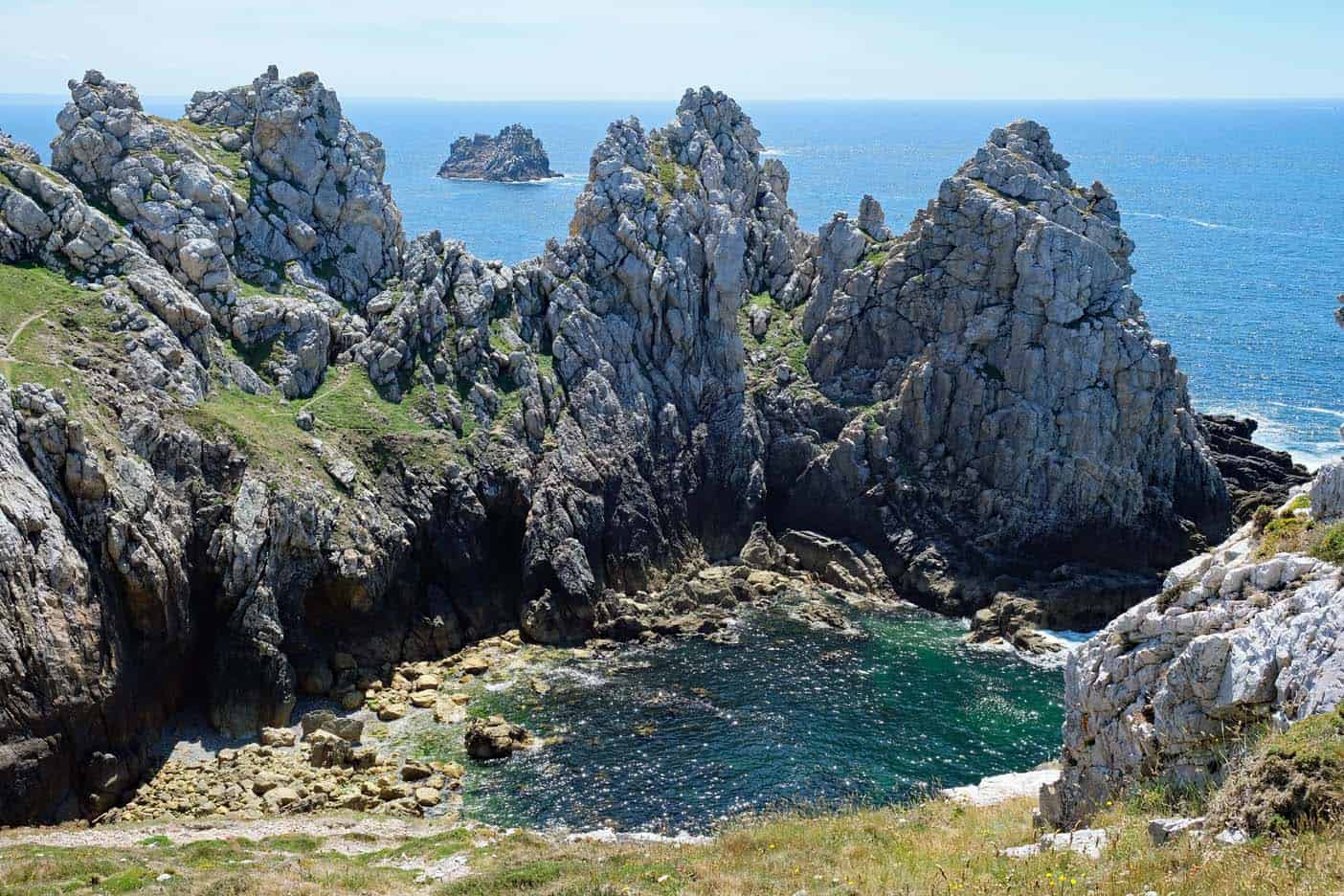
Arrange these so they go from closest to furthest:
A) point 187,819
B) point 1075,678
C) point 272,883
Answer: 1. point 1075,678
2. point 272,883
3. point 187,819

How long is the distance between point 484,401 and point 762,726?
2613cm

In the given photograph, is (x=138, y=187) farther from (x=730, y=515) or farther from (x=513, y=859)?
(x=513, y=859)

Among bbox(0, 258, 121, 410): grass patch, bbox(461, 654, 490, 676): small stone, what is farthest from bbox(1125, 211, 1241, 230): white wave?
bbox(0, 258, 121, 410): grass patch

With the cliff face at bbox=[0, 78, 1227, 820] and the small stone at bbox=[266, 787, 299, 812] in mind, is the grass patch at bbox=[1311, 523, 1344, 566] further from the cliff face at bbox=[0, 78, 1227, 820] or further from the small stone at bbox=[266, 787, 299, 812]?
the cliff face at bbox=[0, 78, 1227, 820]

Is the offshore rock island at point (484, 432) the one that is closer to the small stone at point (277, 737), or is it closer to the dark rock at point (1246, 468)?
the small stone at point (277, 737)

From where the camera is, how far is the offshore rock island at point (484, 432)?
48.1 m

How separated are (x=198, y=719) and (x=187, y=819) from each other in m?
8.29

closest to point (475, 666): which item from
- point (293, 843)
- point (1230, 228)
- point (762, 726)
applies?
point (762, 726)

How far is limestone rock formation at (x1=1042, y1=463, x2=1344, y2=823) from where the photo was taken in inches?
885

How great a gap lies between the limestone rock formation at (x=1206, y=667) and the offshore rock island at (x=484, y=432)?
28.2 m

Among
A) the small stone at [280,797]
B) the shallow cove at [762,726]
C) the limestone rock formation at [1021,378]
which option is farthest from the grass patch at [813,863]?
the limestone rock formation at [1021,378]

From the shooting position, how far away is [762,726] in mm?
52344

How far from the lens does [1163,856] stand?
20.1m

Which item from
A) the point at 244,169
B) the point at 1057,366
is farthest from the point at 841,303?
the point at 244,169
